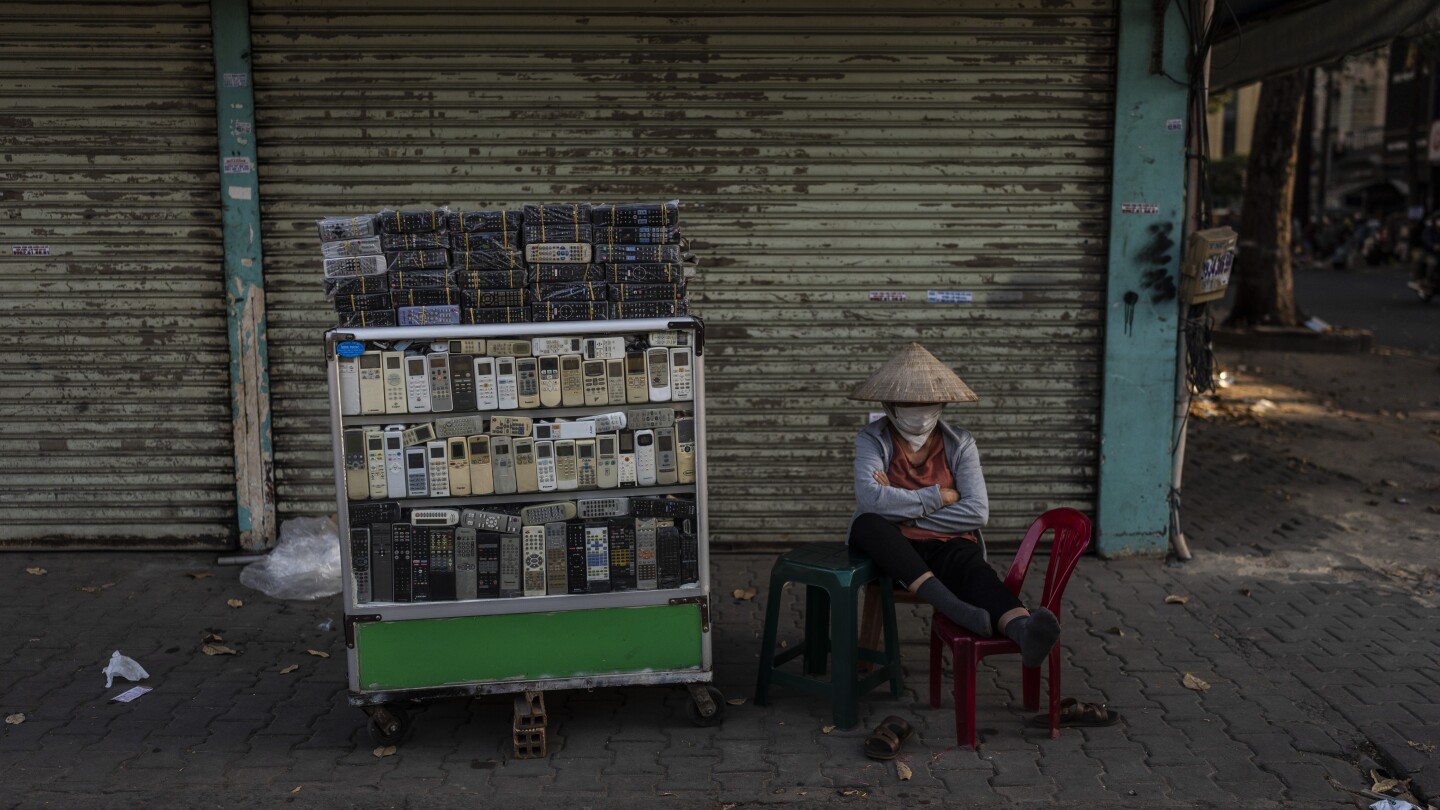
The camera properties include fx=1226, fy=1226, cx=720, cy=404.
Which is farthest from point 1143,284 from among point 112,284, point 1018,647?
point 112,284

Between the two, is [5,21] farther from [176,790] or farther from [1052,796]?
[1052,796]

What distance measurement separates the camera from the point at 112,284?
684 centimetres

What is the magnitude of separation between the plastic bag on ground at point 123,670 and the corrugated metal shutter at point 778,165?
180 centimetres

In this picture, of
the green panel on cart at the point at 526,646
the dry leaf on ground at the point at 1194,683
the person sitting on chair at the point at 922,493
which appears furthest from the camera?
the dry leaf on ground at the point at 1194,683

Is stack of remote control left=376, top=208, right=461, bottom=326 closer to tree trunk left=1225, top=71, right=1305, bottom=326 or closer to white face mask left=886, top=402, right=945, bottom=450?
white face mask left=886, top=402, right=945, bottom=450

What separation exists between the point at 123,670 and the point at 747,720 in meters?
2.71

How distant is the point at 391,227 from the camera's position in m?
4.44

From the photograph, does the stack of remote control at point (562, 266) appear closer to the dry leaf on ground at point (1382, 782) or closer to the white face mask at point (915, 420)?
the white face mask at point (915, 420)

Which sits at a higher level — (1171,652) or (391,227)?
(391,227)

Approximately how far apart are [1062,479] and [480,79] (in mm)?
3980

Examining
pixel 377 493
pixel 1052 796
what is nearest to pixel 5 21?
pixel 377 493

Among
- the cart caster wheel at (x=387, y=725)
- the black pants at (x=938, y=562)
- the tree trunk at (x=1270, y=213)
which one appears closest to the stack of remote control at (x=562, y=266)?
the black pants at (x=938, y=562)

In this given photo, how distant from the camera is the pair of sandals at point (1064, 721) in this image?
4.51 meters

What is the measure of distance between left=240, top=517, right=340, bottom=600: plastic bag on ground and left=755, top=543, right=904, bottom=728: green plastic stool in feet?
8.51
